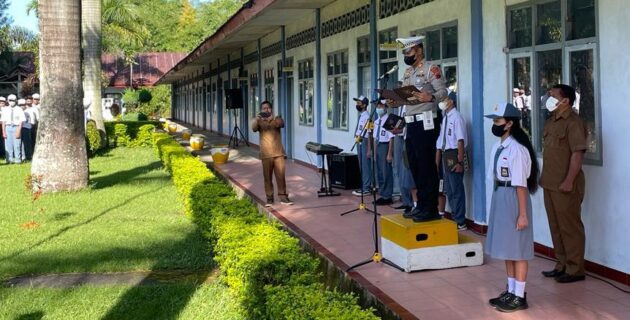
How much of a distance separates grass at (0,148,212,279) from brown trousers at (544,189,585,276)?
12.0 ft

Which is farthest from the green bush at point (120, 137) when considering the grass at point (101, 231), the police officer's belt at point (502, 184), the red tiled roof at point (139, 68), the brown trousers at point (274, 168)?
the red tiled roof at point (139, 68)

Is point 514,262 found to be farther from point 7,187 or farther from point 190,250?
point 7,187

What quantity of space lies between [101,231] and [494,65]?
538cm

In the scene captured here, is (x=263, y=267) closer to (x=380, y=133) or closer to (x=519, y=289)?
(x=519, y=289)

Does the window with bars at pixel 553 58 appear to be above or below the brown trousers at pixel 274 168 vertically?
above

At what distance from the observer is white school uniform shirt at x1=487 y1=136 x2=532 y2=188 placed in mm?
5523

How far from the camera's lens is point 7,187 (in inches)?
572

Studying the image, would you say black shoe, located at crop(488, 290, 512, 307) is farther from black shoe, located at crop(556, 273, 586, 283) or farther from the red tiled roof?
the red tiled roof

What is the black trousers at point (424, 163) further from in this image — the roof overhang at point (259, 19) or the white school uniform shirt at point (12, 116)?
the white school uniform shirt at point (12, 116)

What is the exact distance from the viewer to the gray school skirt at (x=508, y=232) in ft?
18.1

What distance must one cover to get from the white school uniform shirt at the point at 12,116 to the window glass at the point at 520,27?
50.5 ft

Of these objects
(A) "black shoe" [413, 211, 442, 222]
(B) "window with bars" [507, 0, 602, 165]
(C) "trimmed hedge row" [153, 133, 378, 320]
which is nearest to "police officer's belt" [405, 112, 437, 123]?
(A) "black shoe" [413, 211, 442, 222]

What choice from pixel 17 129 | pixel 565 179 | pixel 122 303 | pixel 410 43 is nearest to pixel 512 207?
pixel 565 179

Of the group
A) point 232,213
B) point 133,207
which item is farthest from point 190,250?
point 133,207
